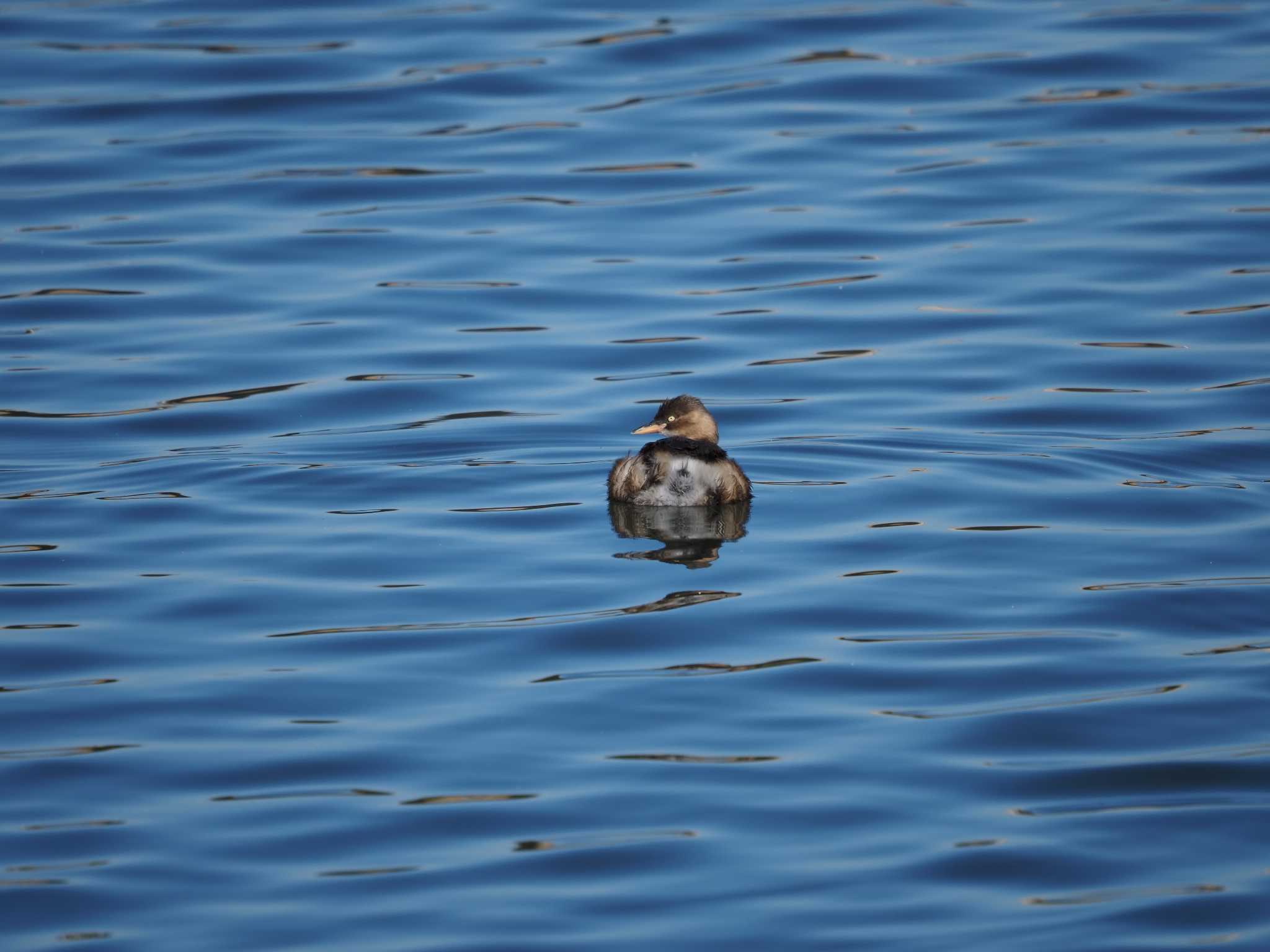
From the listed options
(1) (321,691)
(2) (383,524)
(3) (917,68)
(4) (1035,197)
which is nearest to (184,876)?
(1) (321,691)

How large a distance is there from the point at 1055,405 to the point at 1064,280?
2.79 meters

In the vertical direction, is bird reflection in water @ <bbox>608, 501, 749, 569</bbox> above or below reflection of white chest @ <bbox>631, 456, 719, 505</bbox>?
below

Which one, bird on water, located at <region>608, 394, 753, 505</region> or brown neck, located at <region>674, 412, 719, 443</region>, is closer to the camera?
bird on water, located at <region>608, 394, 753, 505</region>

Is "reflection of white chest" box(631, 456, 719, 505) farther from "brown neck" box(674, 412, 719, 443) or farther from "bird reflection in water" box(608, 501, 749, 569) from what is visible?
"brown neck" box(674, 412, 719, 443)

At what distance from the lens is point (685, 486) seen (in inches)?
417

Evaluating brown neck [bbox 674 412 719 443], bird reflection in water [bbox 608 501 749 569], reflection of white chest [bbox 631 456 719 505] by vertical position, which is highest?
brown neck [bbox 674 412 719 443]

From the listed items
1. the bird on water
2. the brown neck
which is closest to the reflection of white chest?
the bird on water

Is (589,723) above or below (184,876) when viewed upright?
above

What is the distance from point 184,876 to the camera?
21.7 feet

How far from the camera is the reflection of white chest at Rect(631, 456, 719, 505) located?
34.2 feet

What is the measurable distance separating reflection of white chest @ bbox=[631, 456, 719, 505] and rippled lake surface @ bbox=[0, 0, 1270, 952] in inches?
3.3

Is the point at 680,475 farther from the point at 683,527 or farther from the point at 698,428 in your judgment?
the point at 698,428

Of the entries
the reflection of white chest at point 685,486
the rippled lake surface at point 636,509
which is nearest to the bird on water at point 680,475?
the reflection of white chest at point 685,486

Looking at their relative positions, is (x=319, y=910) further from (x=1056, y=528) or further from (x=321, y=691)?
(x=1056, y=528)
